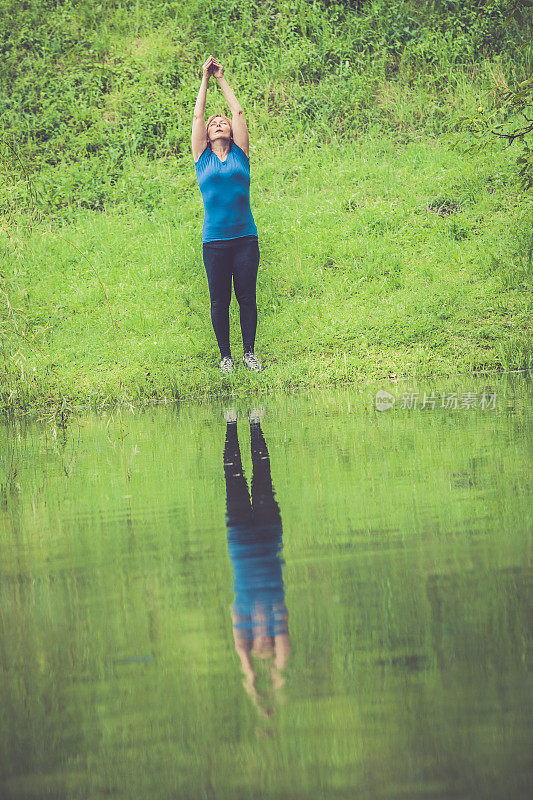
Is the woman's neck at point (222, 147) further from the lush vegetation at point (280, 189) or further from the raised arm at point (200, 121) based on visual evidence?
the lush vegetation at point (280, 189)

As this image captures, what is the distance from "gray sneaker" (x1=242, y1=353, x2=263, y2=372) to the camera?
372 inches

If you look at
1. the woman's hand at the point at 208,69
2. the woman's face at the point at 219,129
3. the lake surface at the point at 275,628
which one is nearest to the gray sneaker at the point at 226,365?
the woman's face at the point at 219,129

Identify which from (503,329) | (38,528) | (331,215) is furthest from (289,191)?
(38,528)

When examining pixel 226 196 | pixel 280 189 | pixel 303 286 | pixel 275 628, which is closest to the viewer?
pixel 275 628

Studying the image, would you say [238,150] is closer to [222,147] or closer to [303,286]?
[222,147]

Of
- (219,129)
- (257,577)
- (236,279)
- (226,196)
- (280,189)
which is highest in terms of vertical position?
(280,189)

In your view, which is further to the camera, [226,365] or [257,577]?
[226,365]

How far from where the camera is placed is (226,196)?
9.56 m

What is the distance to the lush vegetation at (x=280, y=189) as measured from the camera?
9.77 m

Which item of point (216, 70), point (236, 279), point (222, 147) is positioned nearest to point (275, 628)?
point (236, 279)

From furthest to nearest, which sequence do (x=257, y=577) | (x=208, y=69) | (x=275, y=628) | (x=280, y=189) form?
(x=280, y=189) < (x=208, y=69) < (x=257, y=577) < (x=275, y=628)

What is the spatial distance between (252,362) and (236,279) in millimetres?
806

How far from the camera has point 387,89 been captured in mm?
15734

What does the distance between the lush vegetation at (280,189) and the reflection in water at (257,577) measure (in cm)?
357
